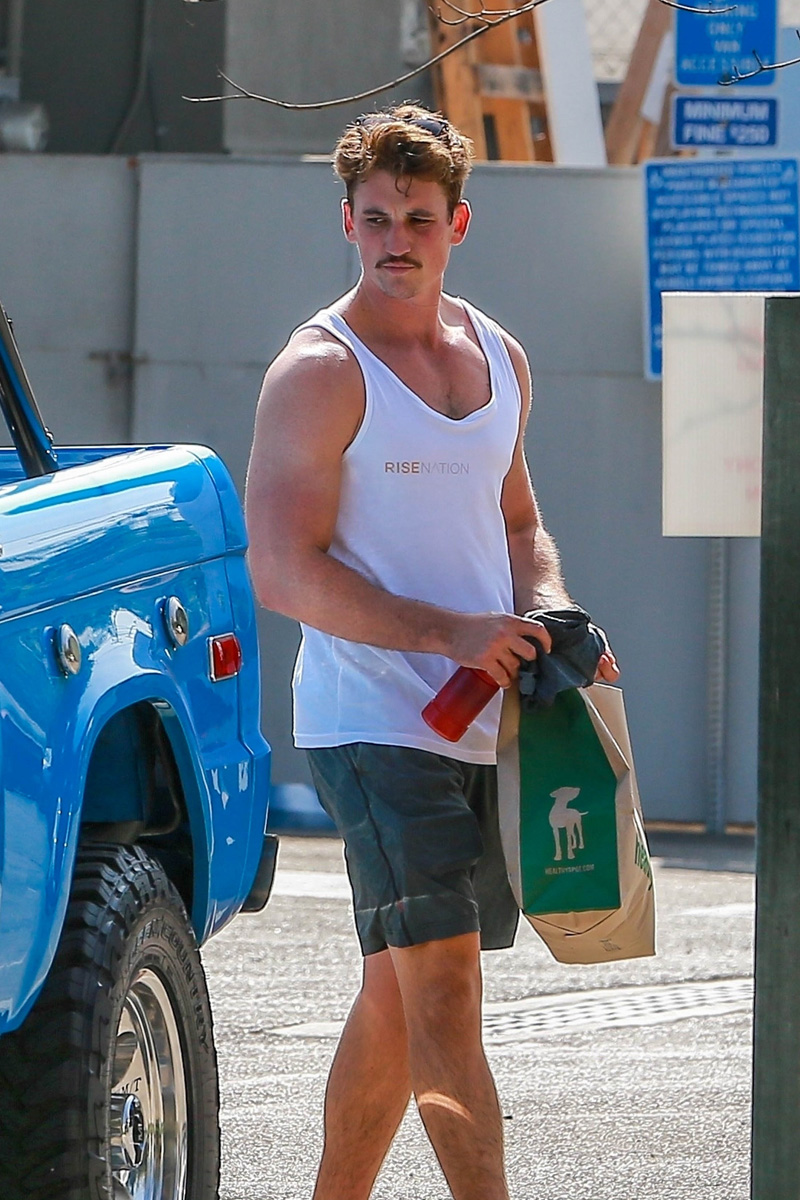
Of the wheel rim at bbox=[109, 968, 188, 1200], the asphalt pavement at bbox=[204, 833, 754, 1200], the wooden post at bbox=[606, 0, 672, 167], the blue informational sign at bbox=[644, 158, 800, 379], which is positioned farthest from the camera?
the wooden post at bbox=[606, 0, 672, 167]

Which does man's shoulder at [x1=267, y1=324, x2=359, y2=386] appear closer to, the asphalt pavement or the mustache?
the mustache

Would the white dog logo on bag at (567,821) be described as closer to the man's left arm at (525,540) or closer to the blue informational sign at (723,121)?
the man's left arm at (525,540)

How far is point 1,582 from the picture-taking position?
3.05 metres

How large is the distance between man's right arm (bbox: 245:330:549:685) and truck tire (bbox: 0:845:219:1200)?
0.54 m

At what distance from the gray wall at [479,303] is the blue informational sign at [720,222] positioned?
9.1 inches

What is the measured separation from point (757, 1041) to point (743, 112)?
752 centimetres

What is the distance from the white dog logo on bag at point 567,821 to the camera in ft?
12.1

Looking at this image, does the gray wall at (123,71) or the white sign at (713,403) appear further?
the gray wall at (123,71)

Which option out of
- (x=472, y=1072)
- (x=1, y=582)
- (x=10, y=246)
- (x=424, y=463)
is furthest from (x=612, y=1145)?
(x=10, y=246)

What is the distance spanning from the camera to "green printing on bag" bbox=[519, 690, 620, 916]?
3.68 metres

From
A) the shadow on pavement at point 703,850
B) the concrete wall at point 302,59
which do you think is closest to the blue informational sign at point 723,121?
the concrete wall at point 302,59

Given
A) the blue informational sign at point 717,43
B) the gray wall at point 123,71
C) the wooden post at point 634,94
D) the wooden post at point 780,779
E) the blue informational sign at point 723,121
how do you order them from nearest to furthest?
the wooden post at point 780,779 < the blue informational sign at point 717,43 < the blue informational sign at point 723,121 < the wooden post at point 634,94 < the gray wall at point 123,71

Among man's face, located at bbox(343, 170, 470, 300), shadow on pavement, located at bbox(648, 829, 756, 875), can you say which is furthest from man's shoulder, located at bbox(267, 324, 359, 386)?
shadow on pavement, located at bbox(648, 829, 756, 875)

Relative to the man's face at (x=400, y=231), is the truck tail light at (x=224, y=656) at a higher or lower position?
lower
